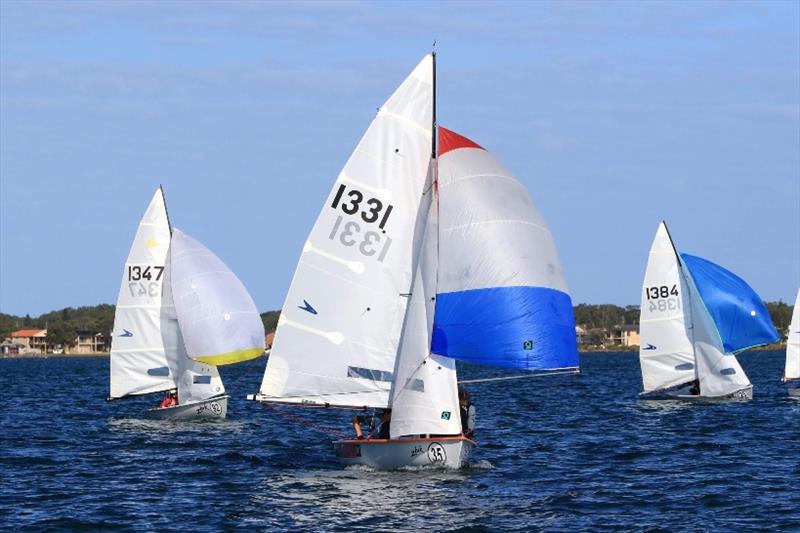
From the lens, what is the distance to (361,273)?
99.6 ft

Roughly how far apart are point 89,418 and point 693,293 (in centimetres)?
2377

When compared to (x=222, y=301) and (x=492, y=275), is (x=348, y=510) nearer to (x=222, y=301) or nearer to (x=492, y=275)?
(x=492, y=275)

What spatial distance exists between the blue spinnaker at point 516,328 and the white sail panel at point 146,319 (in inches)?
824

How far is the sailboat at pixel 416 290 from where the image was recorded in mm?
28406

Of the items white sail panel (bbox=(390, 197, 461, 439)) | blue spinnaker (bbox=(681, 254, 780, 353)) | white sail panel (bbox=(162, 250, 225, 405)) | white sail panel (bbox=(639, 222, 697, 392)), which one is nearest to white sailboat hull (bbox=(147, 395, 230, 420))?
white sail panel (bbox=(162, 250, 225, 405))

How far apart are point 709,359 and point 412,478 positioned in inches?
1131

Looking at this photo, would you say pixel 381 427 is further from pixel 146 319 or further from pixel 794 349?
pixel 794 349

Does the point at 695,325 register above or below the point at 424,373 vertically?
above

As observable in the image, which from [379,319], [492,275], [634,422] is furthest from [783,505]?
[634,422]

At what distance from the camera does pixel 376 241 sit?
98.8 ft

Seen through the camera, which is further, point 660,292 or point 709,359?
point 660,292

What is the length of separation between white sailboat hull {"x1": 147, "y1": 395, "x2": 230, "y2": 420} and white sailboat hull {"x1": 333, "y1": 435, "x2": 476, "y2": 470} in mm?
17636

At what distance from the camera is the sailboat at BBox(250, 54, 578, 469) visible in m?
28.4

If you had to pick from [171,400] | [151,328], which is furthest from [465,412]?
[151,328]
